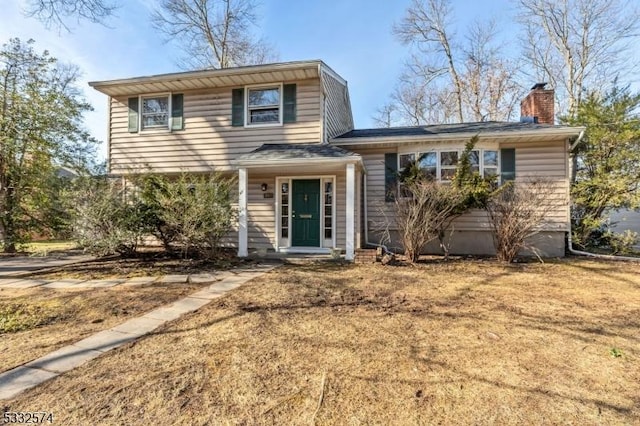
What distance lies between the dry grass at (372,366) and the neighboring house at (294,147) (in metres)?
4.19

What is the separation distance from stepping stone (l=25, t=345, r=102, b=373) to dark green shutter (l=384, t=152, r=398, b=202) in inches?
297

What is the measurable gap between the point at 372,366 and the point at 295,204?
21.7 ft

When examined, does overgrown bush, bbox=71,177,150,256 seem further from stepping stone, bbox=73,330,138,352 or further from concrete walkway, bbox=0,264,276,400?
stepping stone, bbox=73,330,138,352

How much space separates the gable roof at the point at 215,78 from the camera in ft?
26.7

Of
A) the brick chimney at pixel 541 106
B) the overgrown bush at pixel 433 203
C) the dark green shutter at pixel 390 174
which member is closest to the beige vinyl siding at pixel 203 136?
the dark green shutter at pixel 390 174

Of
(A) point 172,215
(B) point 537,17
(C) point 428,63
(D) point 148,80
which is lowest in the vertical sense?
(A) point 172,215

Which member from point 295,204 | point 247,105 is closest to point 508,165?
point 295,204

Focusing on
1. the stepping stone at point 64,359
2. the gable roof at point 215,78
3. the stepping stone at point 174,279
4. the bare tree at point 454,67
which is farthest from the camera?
the bare tree at point 454,67

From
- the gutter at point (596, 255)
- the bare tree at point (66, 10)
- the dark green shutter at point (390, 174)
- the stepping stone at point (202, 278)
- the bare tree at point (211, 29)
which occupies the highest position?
the bare tree at point (211, 29)

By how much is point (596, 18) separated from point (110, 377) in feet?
72.2

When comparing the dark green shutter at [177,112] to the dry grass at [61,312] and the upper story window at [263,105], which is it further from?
the dry grass at [61,312]

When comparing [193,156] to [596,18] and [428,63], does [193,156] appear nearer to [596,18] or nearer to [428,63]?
[428,63]

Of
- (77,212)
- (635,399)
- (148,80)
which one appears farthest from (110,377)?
(148,80)

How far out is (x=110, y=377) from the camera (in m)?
2.35
